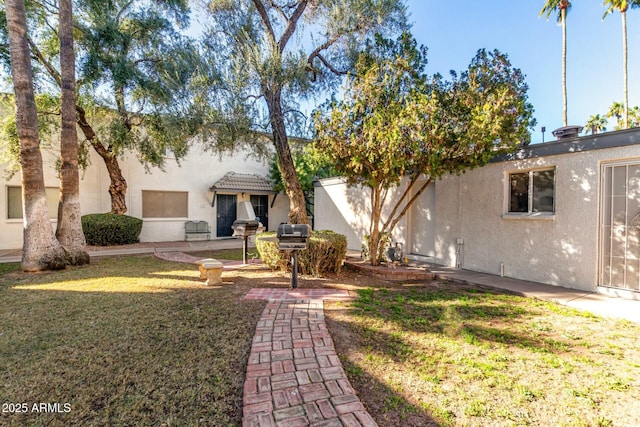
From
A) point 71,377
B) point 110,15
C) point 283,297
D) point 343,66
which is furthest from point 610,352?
point 110,15

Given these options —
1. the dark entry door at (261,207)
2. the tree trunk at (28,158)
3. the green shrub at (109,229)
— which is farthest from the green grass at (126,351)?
the dark entry door at (261,207)

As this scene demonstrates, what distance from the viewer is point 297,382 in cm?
274

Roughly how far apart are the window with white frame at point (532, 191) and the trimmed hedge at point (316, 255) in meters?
4.48

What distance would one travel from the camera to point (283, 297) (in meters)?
5.44

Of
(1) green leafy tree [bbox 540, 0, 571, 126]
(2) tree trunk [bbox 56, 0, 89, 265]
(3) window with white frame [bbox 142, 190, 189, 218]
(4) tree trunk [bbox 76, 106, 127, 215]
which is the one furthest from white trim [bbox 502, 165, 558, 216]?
(1) green leafy tree [bbox 540, 0, 571, 126]

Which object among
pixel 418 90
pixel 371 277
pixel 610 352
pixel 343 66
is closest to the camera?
pixel 610 352

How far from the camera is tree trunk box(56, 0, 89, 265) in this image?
26.0 ft

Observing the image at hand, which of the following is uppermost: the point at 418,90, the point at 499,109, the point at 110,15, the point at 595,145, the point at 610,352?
the point at 110,15

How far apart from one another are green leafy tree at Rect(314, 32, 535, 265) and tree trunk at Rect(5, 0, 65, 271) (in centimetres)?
721

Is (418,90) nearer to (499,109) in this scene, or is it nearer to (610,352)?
(499,109)

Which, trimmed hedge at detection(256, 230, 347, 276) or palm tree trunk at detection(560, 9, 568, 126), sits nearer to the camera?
trimmed hedge at detection(256, 230, 347, 276)

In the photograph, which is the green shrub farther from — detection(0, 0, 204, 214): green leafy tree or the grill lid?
the grill lid

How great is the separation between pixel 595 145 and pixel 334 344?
21.5ft

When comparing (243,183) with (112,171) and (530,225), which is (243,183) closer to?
(112,171)
